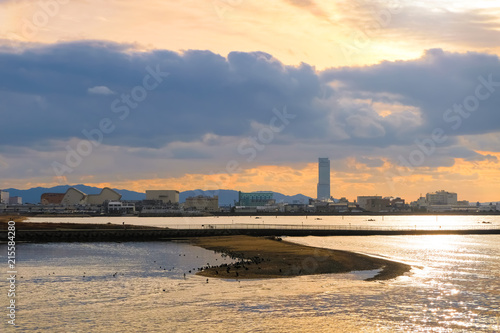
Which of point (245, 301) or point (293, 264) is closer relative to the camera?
point (245, 301)

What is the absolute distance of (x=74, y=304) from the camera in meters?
42.6

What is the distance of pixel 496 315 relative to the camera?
1578 inches

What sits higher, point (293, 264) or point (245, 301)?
point (293, 264)

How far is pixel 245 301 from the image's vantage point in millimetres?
44031

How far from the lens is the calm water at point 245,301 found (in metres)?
36.9

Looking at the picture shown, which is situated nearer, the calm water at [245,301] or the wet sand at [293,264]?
the calm water at [245,301]

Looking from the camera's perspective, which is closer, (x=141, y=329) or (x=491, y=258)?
(x=141, y=329)

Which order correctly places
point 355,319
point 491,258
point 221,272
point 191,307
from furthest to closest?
1. point 491,258
2. point 221,272
3. point 191,307
4. point 355,319

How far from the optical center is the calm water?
36875mm

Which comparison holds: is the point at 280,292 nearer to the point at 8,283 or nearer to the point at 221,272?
the point at 221,272

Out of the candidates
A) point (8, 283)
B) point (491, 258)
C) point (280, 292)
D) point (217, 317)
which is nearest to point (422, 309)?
point (280, 292)

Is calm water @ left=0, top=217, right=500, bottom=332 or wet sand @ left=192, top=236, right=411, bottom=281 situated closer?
calm water @ left=0, top=217, right=500, bottom=332

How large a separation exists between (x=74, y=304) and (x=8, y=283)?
44.2 feet

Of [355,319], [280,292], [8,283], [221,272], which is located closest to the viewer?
[355,319]
